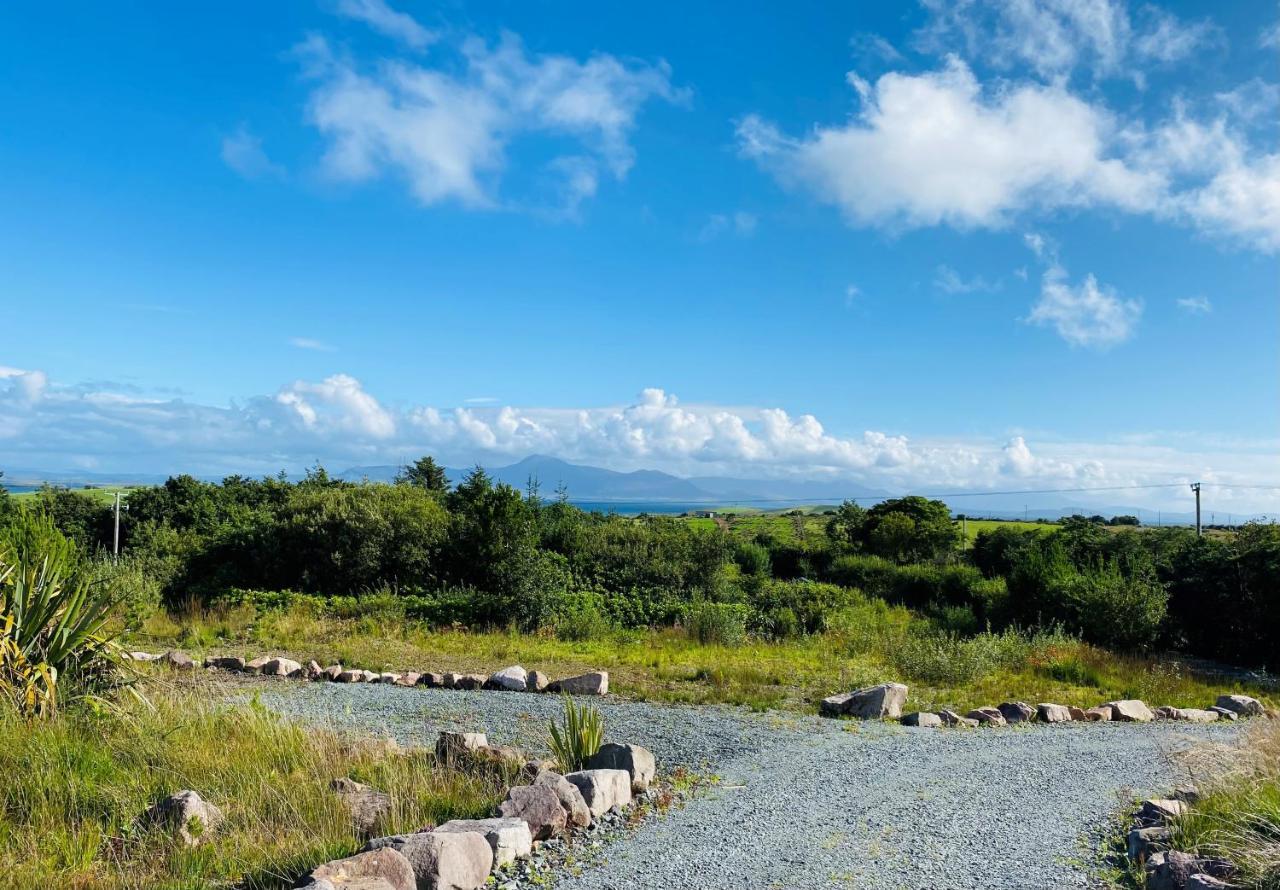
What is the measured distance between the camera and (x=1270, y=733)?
6824 millimetres

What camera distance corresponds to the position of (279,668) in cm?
1168

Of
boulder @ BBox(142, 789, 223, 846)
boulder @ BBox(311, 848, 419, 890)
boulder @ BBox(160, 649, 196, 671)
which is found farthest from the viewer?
boulder @ BBox(160, 649, 196, 671)

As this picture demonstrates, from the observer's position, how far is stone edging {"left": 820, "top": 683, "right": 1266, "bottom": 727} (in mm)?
9523

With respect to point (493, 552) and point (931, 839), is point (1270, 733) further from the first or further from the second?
point (493, 552)

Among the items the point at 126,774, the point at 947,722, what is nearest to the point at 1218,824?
the point at 947,722

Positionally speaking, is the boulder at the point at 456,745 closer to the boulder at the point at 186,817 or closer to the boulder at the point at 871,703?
the boulder at the point at 186,817

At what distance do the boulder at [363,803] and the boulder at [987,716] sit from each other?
22.6 ft

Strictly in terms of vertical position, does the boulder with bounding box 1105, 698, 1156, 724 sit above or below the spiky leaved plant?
below

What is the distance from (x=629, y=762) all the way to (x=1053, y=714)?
20.1ft

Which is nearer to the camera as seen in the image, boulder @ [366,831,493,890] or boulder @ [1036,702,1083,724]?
boulder @ [366,831,493,890]

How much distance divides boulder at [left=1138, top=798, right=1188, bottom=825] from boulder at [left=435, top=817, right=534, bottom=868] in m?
4.33

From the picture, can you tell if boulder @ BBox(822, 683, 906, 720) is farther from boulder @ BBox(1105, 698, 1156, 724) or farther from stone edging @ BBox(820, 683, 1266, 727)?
boulder @ BBox(1105, 698, 1156, 724)

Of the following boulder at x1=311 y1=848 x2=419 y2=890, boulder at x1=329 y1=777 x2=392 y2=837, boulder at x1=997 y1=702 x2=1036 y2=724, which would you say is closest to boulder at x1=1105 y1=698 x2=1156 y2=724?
boulder at x1=997 y1=702 x2=1036 y2=724

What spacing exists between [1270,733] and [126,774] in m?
8.98
